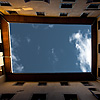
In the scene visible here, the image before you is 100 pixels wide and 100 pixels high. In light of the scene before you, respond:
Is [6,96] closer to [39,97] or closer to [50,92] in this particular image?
[39,97]

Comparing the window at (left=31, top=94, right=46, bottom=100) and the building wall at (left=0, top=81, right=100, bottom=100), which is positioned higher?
the building wall at (left=0, top=81, right=100, bottom=100)

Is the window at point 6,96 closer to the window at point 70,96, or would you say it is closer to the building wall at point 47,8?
the window at point 70,96

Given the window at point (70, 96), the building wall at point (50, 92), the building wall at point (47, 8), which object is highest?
the building wall at point (47, 8)

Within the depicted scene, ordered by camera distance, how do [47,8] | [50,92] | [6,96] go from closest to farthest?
[6,96], [50,92], [47,8]

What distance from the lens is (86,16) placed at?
15906 millimetres

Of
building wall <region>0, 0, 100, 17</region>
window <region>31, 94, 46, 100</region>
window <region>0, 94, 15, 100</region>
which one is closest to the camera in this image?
window <region>0, 94, 15, 100</region>

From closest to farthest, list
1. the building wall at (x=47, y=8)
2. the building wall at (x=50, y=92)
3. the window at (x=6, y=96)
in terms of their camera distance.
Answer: the building wall at (x=50, y=92)
the window at (x=6, y=96)
the building wall at (x=47, y=8)

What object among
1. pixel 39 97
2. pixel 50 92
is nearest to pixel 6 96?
pixel 39 97

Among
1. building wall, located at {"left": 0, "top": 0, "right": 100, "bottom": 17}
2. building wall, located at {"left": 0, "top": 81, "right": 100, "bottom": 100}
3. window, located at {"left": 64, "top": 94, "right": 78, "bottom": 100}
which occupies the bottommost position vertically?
window, located at {"left": 64, "top": 94, "right": 78, "bottom": 100}

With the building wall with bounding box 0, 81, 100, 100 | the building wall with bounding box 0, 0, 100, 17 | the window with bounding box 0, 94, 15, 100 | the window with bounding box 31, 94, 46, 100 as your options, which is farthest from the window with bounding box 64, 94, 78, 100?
the building wall with bounding box 0, 0, 100, 17

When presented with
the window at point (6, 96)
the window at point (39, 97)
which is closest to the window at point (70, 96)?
the window at point (39, 97)

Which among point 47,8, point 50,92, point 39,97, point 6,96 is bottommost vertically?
point 39,97

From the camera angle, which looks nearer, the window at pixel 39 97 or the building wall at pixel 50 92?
the building wall at pixel 50 92

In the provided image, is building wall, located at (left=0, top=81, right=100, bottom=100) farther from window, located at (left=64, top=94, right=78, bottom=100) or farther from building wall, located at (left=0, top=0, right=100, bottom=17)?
building wall, located at (left=0, top=0, right=100, bottom=17)
